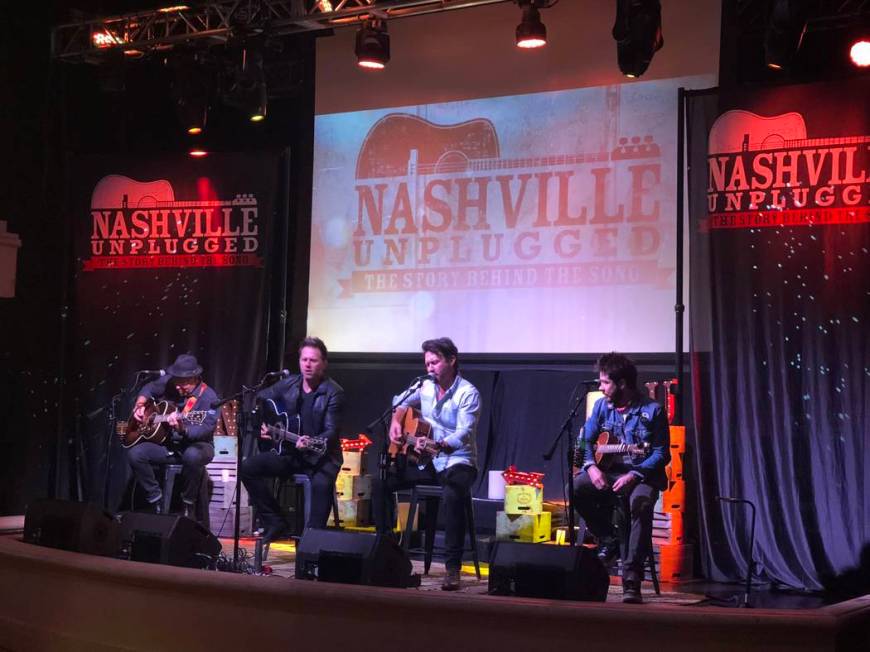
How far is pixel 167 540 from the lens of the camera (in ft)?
17.4

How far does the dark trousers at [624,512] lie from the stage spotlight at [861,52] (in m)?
2.95

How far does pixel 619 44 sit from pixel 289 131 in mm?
3400

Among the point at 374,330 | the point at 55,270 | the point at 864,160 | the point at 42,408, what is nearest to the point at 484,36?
the point at 374,330

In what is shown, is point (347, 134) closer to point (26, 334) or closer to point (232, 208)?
point (232, 208)

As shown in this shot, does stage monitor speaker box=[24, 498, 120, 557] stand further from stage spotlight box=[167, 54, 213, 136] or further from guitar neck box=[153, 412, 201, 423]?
stage spotlight box=[167, 54, 213, 136]

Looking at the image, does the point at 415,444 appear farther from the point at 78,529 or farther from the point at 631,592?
the point at 78,529

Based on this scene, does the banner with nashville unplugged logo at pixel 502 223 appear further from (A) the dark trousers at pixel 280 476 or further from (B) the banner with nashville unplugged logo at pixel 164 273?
(A) the dark trousers at pixel 280 476

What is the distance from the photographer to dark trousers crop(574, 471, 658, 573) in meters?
5.88

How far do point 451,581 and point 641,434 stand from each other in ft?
4.26

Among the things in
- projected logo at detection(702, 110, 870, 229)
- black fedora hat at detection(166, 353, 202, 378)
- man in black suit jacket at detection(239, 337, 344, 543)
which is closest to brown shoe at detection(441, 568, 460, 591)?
man in black suit jacket at detection(239, 337, 344, 543)

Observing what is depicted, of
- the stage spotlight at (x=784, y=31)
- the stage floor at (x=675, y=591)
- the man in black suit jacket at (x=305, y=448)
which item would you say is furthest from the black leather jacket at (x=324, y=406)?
the stage spotlight at (x=784, y=31)

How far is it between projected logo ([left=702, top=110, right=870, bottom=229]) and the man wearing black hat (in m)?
3.68

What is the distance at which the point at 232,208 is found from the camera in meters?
9.18

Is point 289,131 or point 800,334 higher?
point 289,131
